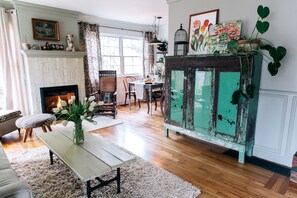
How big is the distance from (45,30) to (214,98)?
3970 millimetres

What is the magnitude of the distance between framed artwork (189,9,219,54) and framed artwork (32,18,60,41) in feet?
10.3

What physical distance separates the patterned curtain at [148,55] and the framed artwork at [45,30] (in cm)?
291

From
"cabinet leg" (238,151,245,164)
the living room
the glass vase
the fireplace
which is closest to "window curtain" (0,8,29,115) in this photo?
the living room

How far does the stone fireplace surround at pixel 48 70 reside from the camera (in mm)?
4184

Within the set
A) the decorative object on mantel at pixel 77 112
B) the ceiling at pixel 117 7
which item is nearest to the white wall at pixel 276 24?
the ceiling at pixel 117 7

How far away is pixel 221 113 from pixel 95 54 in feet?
13.1

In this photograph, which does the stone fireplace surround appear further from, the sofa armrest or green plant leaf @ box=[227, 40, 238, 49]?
green plant leaf @ box=[227, 40, 238, 49]

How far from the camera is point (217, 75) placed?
2623 mm

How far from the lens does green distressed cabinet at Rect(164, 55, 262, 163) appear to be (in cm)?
245

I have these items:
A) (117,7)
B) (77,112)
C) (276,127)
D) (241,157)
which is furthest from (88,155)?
(117,7)

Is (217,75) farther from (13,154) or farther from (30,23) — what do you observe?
(30,23)

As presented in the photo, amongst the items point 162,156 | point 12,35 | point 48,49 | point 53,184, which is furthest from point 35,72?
point 162,156

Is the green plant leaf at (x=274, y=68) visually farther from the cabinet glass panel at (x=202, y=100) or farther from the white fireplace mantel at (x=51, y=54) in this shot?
the white fireplace mantel at (x=51, y=54)

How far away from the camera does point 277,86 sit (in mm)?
2459
